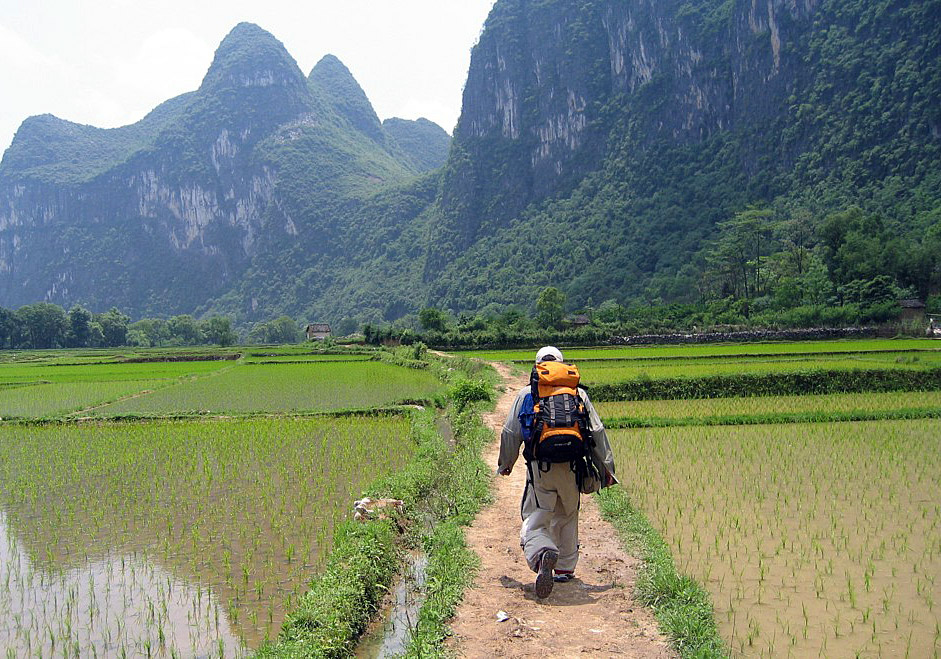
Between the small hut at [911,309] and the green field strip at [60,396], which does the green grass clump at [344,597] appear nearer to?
the green field strip at [60,396]

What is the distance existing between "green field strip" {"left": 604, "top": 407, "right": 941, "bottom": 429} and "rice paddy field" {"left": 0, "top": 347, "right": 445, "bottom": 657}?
4.35 meters

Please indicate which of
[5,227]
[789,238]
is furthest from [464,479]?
[5,227]

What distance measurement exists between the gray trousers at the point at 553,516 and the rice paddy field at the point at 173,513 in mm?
1797

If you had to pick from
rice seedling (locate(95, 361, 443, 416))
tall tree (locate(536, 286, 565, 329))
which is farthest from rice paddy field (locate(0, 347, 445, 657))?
tall tree (locate(536, 286, 565, 329))

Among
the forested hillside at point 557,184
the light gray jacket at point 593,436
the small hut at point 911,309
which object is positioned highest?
the forested hillside at point 557,184

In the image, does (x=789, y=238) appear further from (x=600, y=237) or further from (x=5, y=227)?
(x=5, y=227)

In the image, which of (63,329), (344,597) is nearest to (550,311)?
(344,597)

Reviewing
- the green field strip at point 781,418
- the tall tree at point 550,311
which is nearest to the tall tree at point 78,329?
the tall tree at point 550,311

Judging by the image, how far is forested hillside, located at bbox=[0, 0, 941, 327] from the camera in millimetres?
56531

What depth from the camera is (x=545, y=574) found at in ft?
15.2

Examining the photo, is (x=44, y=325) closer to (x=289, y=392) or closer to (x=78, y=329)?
(x=78, y=329)

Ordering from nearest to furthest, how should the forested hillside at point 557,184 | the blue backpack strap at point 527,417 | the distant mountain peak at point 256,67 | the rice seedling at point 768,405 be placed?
the blue backpack strap at point 527,417 < the rice seedling at point 768,405 < the forested hillside at point 557,184 < the distant mountain peak at point 256,67

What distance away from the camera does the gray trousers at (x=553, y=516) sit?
4.82 meters

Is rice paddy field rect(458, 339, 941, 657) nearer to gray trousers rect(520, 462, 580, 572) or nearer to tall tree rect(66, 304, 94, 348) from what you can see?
gray trousers rect(520, 462, 580, 572)
